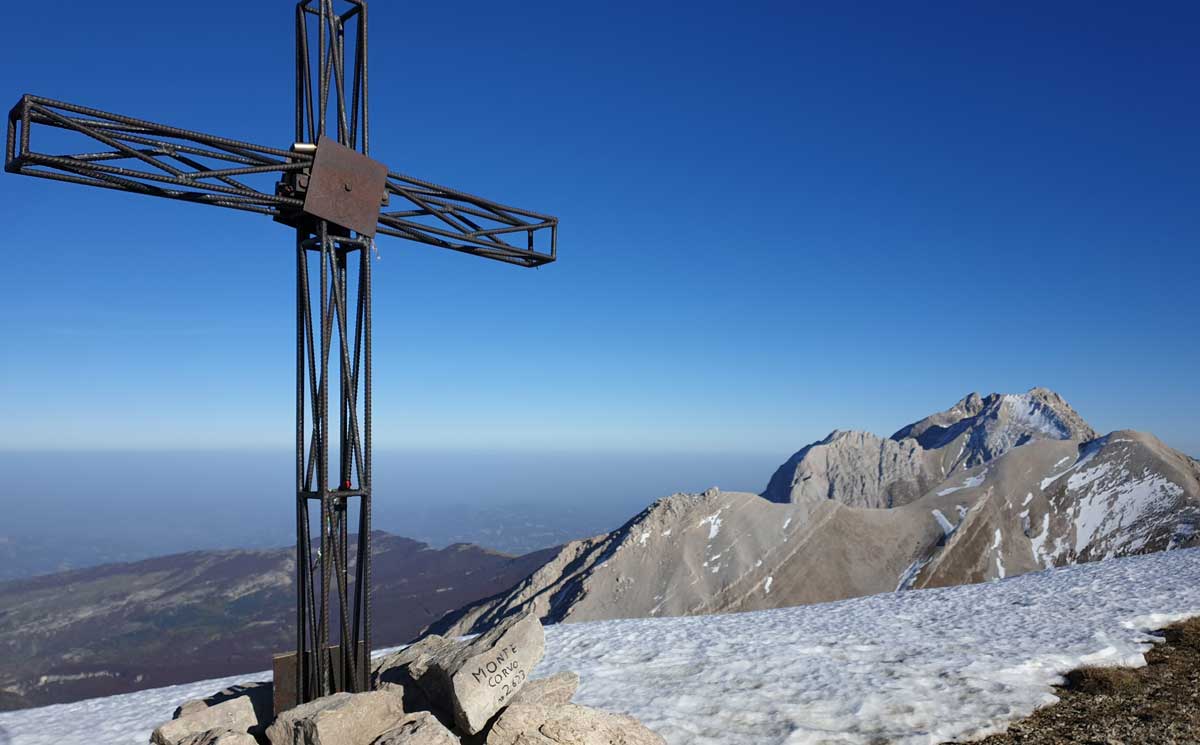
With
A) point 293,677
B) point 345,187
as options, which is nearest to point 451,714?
point 293,677

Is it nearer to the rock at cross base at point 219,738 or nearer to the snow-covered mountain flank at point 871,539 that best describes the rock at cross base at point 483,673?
the rock at cross base at point 219,738

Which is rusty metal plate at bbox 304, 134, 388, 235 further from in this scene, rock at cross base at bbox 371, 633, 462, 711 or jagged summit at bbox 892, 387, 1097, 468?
jagged summit at bbox 892, 387, 1097, 468

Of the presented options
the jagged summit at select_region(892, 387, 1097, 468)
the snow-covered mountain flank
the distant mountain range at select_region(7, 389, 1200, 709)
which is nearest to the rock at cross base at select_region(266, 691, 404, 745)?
the distant mountain range at select_region(7, 389, 1200, 709)

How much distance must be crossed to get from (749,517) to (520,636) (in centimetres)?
7051

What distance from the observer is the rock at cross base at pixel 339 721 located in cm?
696

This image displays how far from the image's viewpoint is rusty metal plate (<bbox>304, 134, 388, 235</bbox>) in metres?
7.98

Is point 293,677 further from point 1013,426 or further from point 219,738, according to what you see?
point 1013,426

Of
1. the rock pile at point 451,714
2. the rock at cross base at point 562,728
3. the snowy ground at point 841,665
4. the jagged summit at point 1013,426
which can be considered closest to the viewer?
the rock pile at point 451,714

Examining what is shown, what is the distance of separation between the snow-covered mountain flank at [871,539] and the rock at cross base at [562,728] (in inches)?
2258

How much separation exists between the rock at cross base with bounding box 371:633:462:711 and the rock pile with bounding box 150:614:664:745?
0.02 meters

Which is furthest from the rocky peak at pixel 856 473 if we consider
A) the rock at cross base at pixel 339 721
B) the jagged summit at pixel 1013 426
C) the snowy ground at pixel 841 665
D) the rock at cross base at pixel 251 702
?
the rock at cross base at pixel 339 721

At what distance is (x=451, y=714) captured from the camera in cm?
791

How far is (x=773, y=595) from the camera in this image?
217ft

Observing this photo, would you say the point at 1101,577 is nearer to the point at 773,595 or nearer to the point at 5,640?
the point at 773,595
